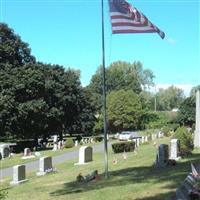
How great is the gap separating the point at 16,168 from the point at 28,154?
15314 mm

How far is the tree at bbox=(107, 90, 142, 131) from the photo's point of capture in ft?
283

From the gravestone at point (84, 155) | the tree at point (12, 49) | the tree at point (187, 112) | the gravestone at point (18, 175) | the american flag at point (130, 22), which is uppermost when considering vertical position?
the tree at point (12, 49)

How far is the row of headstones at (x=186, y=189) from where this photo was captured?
39.5ft

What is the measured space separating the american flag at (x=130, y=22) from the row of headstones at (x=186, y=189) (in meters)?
5.08

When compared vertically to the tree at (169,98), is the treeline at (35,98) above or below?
below

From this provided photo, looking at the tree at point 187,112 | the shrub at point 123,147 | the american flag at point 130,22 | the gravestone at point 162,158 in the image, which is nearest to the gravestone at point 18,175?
the gravestone at point 162,158

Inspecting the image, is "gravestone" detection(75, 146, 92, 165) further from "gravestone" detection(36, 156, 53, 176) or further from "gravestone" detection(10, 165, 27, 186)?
"gravestone" detection(10, 165, 27, 186)

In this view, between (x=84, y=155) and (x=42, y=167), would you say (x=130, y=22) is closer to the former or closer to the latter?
(x=42, y=167)

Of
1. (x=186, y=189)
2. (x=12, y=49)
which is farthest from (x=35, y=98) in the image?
(x=186, y=189)

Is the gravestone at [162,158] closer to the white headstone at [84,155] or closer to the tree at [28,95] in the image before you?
the white headstone at [84,155]

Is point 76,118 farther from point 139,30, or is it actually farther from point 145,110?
point 139,30

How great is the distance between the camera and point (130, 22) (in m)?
16.6

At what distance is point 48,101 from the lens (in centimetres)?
5175

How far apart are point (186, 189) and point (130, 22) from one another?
623 centimetres
